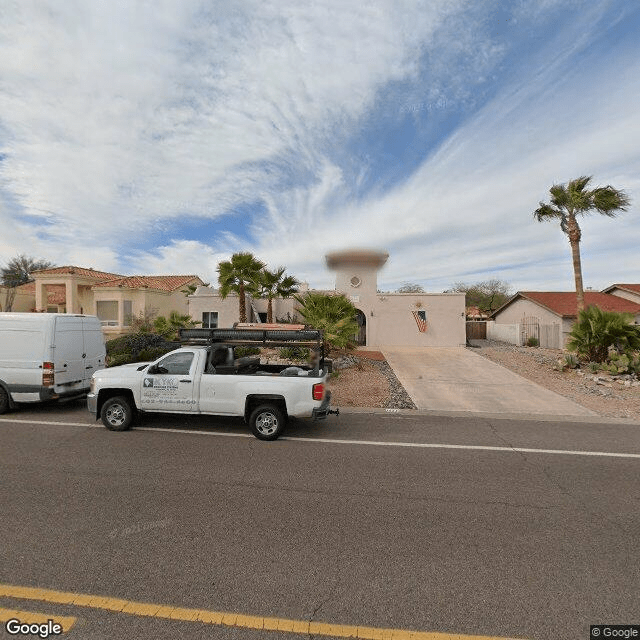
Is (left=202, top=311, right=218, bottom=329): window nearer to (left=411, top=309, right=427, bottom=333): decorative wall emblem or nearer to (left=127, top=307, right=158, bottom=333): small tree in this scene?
(left=127, top=307, right=158, bottom=333): small tree

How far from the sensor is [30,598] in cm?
278

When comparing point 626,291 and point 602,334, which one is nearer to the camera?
point 602,334

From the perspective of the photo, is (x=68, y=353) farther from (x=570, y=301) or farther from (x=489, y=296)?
(x=489, y=296)

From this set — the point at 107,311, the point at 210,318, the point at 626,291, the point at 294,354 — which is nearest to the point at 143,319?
the point at 107,311

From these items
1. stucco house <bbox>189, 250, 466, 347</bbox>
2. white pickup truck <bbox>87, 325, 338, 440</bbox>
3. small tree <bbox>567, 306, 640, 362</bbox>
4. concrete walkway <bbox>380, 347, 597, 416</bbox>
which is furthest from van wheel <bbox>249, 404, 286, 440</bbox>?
stucco house <bbox>189, 250, 466, 347</bbox>

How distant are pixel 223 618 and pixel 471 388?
455 inches

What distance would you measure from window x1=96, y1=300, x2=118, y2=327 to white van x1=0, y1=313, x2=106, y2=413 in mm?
19000

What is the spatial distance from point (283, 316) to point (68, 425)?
17.8 m

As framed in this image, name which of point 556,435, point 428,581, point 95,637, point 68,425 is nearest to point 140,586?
point 95,637

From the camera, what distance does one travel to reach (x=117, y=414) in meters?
7.27

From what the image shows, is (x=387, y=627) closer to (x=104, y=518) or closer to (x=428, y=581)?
(x=428, y=581)

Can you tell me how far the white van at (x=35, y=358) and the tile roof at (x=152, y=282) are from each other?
18115 mm

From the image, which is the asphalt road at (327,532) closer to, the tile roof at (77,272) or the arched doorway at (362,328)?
the arched doorway at (362,328)

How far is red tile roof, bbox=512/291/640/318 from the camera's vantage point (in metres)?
27.5
